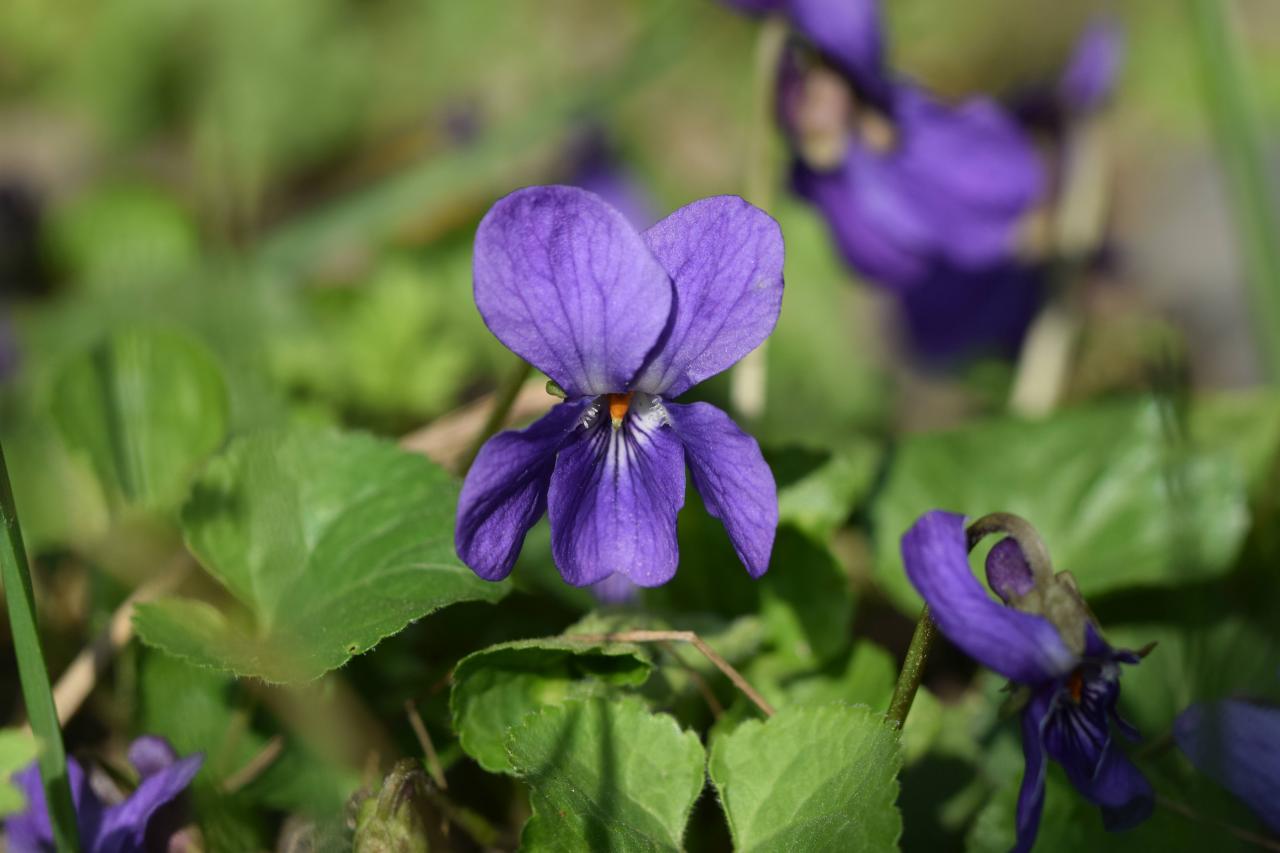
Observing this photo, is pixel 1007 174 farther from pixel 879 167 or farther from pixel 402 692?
pixel 402 692

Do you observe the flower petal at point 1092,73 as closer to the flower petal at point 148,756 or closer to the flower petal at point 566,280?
the flower petal at point 566,280

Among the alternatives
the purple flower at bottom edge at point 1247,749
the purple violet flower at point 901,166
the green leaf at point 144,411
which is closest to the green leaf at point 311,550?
the green leaf at point 144,411

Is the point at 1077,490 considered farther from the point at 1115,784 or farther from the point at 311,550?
the point at 311,550

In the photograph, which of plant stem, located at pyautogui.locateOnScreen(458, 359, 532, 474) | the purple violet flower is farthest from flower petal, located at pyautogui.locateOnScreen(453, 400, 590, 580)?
the purple violet flower

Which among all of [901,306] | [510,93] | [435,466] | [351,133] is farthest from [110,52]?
[435,466]

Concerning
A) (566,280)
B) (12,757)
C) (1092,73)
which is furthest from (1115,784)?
(1092,73)

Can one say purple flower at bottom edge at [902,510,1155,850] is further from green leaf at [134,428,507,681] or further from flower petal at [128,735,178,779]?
flower petal at [128,735,178,779]
